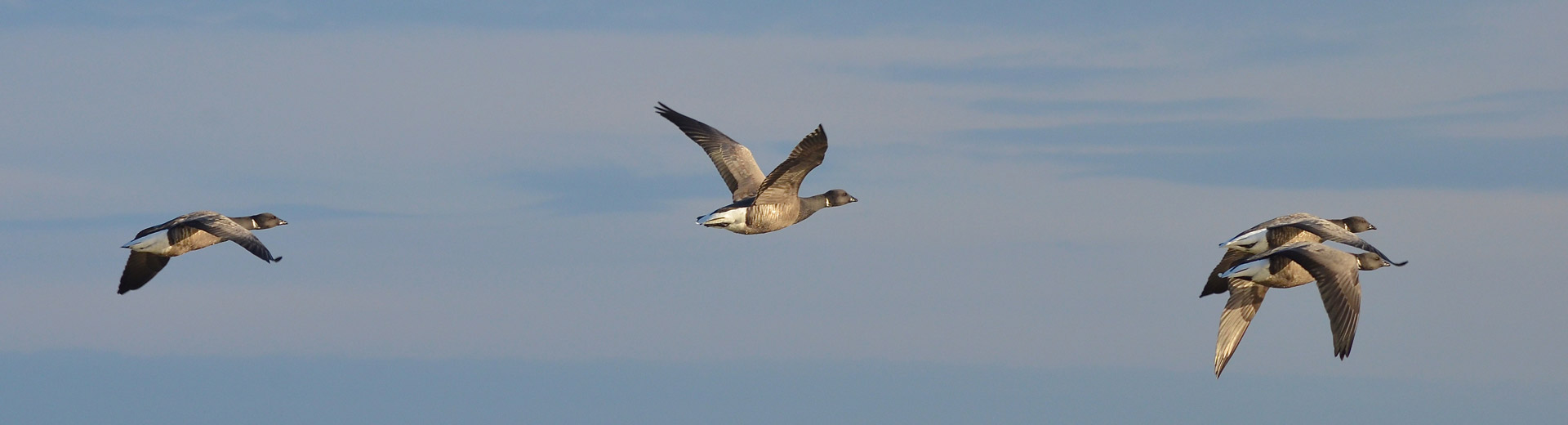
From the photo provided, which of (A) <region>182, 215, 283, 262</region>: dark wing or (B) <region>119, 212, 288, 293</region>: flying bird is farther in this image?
(B) <region>119, 212, 288, 293</region>: flying bird

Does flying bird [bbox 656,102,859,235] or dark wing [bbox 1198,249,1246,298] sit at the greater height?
flying bird [bbox 656,102,859,235]

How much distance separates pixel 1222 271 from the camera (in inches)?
1428

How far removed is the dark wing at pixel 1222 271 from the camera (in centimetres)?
3562

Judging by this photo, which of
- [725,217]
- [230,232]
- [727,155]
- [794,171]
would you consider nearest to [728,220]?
[725,217]

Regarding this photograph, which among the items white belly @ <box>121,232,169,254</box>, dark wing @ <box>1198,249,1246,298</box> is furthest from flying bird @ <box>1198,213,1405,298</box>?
white belly @ <box>121,232,169,254</box>

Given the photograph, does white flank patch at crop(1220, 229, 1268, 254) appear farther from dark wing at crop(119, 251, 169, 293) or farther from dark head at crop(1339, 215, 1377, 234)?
dark wing at crop(119, 251, 169, 293)

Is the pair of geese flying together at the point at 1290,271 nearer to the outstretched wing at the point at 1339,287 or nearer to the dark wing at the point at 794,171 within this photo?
the outstretched wing at the point at 1339,287

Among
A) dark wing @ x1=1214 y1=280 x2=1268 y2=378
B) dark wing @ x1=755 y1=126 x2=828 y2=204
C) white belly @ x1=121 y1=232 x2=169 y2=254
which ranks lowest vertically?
dark wing @ x1=1214 y1=280 x2=1268 y2=378

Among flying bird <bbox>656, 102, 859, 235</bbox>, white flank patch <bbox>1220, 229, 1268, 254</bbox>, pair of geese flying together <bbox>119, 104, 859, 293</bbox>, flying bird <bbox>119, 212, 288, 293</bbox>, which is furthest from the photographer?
flying bird <bbox>119, 212, 288, 293</bbox>

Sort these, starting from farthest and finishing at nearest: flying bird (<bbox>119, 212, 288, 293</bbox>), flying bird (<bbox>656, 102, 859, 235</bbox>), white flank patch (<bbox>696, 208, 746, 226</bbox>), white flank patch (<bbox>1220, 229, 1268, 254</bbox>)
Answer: flying bird (<bbox>119, 212, 288, 293</bbox>)
white flank patch (<bbox>1220, 229, 1268, 254</bbox>)
white flank patch (<bbox>696, 208, 746, 226</bbox>)
flying bird (<bbox>656, 102, 859, 235</bbox>)

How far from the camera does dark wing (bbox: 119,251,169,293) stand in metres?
37.9

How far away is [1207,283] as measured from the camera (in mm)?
36156

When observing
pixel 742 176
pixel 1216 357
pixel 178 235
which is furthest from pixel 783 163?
pixel 178 235

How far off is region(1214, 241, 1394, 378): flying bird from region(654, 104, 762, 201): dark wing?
31.4 feet
